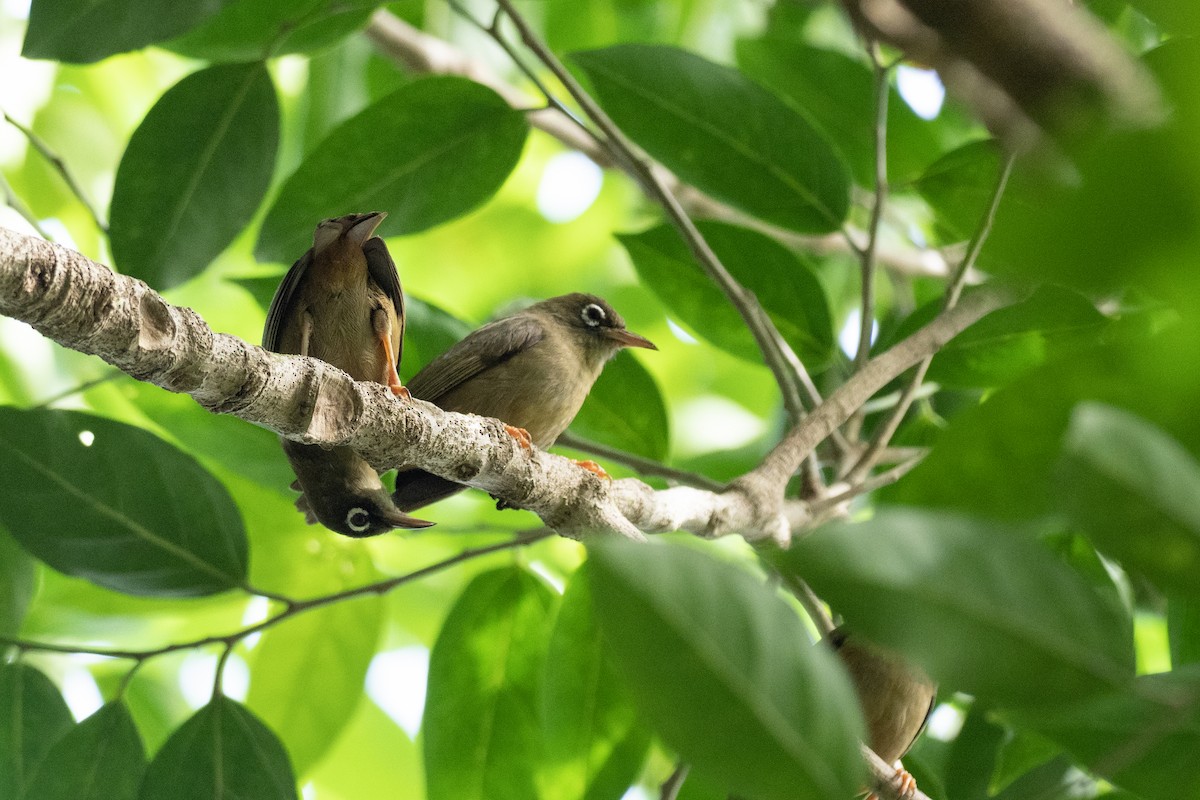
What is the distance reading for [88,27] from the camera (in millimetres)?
3037

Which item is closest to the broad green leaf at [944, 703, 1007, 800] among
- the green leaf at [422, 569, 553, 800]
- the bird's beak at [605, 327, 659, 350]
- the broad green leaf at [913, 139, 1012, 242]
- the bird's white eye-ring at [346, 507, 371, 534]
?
the green leaf at [422, 569, 553, 800]

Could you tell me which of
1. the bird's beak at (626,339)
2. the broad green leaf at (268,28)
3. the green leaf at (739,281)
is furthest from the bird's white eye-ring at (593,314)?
the broad green leaf at (268,28)

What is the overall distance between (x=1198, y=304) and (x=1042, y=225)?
0.17 m

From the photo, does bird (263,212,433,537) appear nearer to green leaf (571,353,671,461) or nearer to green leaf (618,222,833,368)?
green leaf (571,353,671,461)

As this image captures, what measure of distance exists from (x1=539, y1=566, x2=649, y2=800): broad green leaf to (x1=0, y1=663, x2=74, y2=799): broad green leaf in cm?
144

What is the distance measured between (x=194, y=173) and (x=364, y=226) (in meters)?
0.51

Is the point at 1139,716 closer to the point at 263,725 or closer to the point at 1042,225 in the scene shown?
the point at 1042,225

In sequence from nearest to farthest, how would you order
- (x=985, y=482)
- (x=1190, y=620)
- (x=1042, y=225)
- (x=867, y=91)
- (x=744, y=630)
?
(x=1042, y=225)
(x=744, y=630)
(x=985, y=482)
(x=1190, y=620)
(x=867, y=91)

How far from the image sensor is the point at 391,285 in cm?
384

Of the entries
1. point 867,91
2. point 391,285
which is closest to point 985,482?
point 391,285

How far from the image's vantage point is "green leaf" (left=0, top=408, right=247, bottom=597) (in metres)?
3.09

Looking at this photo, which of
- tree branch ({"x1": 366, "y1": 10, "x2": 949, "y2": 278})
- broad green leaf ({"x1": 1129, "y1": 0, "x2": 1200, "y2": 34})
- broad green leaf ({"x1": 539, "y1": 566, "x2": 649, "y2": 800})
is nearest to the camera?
broad green leaf ({"x1": 1129, "y1": 0, "x2": 1200, "y2": 34})

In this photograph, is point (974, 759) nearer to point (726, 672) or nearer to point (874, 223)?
point (874, 223)

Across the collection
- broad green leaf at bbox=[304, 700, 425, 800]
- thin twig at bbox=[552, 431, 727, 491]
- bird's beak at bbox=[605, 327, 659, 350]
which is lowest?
broad green leaf at bbox=[304, 700, 425, 800]
